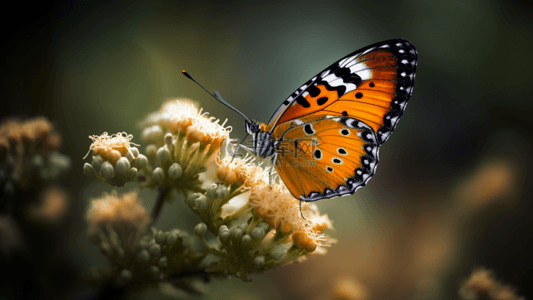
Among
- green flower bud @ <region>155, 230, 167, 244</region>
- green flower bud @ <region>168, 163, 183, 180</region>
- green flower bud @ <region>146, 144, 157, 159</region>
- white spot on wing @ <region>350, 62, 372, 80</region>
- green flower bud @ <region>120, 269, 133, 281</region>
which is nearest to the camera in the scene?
green flower bud @ <region>120, 269, 133, 281</region>

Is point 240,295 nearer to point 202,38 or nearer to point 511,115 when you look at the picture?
point 202,38

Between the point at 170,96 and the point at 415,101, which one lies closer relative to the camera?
the point at 170,96

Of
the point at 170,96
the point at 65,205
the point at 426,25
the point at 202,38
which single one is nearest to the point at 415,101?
the point at 426,25

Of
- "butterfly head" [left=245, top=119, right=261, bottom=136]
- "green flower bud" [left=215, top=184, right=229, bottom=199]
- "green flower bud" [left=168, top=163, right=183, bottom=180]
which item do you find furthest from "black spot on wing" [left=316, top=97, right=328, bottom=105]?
"green flower bud" [left=168, top=163, right=183, bottom=180]

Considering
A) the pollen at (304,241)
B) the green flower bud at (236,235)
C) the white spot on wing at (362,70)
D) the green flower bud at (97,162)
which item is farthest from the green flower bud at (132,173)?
the white spot on wing at (362,70)

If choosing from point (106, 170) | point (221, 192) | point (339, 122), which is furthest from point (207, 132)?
point (339, 122)

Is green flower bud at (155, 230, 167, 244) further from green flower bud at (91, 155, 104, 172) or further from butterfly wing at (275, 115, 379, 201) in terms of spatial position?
butterfly wing at (275, 115, 379, 201)
